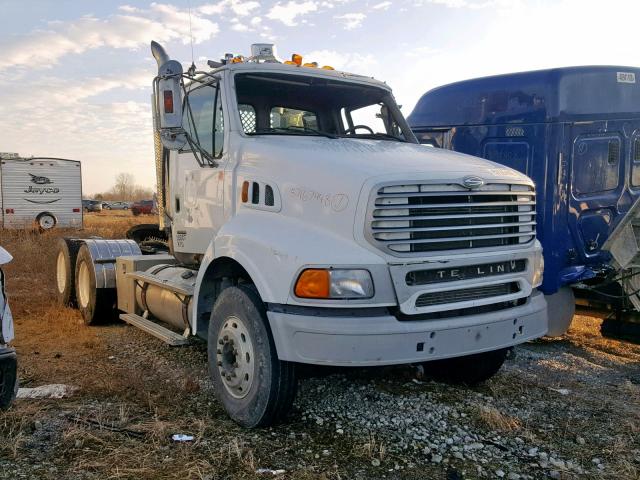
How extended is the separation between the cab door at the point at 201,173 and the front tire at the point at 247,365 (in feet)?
3.31

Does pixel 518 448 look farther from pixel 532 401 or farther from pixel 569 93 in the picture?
pixel 569 93

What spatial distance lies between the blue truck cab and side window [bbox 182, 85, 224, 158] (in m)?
→ 3.62

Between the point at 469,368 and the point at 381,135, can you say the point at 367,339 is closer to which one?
the point at 469,368

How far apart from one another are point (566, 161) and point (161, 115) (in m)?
4.45

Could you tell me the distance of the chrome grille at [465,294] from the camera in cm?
389

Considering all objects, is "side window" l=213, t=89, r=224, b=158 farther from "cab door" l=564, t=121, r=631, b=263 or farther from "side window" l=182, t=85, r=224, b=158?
"cab door" l=564, t=121, r=631, b=263

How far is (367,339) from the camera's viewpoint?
3648 millimetres

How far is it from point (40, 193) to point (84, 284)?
738 inches

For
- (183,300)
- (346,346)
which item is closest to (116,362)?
(183,300)

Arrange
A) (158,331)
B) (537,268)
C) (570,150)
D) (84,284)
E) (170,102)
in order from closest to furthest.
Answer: (537,268)
(170,102)
(158,331)
(570,150)
(84,284)

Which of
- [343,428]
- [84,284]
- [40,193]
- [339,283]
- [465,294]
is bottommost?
[343,428]

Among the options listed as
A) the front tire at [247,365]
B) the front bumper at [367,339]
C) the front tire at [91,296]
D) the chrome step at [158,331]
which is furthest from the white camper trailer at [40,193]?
the front bumper at [367,339]

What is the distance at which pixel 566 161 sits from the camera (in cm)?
673

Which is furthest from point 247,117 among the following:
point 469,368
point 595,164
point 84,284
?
point 84,284
